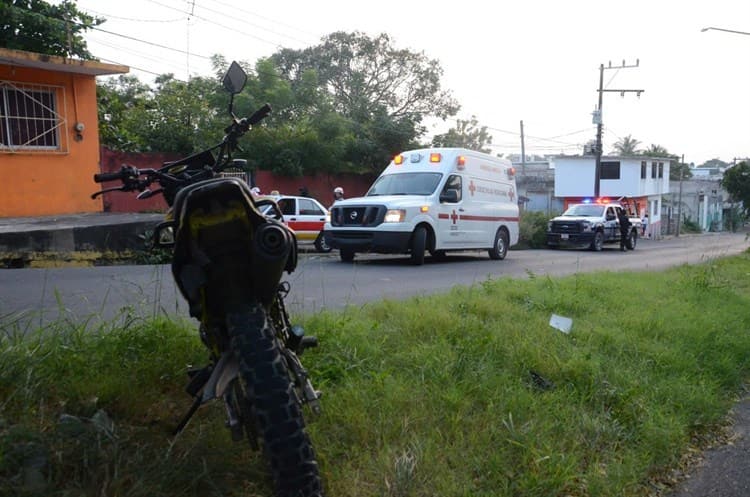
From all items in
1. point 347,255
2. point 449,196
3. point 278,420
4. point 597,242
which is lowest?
point 597,242

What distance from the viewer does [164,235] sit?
4.01 meters

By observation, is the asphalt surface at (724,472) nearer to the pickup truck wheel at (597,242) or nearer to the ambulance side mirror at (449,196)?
the ambulance side mirror at (449,196)

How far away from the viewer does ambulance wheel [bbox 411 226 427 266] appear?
1343 centimetres

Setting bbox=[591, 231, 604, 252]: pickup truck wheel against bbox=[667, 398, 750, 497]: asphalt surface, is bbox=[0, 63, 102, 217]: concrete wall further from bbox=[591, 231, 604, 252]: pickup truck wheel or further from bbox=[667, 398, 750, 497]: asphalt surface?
bbox=[591, 231, 604, 252]: pickup truck wheel

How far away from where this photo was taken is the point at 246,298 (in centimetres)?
307

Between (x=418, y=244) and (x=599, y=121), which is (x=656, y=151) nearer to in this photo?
(x=599, y=121)

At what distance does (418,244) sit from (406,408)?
952 cm

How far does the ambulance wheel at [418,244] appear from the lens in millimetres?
13430

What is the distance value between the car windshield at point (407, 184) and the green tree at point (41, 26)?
8.67 m

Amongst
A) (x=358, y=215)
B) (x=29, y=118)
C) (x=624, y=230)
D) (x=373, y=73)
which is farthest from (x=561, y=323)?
(x=373, y=73)

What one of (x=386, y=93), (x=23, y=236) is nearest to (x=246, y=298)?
(x=23, y=236)

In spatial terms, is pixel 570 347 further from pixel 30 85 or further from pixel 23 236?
pixel 30 85

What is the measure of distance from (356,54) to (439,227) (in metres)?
27.1

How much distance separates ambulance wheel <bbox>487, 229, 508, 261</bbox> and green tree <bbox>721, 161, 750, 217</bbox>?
2679 cm
